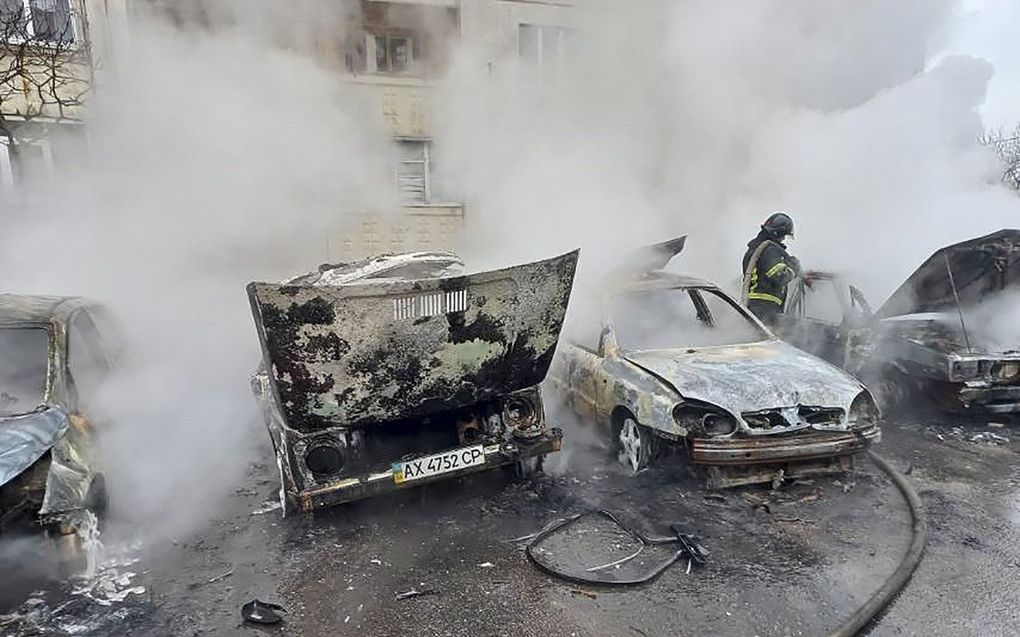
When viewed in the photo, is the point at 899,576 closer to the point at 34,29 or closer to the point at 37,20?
the point at 34,29

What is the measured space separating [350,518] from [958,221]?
6.91 metres

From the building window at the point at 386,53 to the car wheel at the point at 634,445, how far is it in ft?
21.3

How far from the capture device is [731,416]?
3.94 metres

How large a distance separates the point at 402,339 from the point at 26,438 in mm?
1789

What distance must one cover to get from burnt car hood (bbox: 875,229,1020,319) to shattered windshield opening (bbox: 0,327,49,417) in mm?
6287

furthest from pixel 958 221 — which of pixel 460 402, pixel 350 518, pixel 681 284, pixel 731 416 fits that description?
pixel 350 518

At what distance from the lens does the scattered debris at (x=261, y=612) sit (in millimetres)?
2932

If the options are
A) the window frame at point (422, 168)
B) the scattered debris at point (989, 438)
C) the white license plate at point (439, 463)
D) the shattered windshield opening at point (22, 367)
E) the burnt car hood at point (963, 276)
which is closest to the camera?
the shattered windshield opening at point (22, 367)

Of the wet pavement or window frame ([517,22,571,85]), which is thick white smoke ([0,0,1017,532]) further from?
the wet pavement

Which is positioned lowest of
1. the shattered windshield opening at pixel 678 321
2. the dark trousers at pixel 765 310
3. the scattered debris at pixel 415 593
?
the scattered debris at pixel 415 593

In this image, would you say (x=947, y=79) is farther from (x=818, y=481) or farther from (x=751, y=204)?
(x=818, y=481)

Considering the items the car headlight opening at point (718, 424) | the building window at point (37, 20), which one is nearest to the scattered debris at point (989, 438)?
the car headlight opening at point (718, 424)

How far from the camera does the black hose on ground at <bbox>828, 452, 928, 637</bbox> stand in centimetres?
276

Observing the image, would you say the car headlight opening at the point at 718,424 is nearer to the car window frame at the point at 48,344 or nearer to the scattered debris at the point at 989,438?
the scattered debris at the point at 989,438
